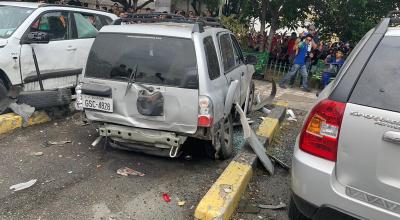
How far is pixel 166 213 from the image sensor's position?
371 centimetres

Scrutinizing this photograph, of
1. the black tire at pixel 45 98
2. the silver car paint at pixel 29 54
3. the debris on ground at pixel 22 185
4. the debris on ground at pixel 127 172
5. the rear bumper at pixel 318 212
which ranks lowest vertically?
the debris on ground at pixel 127 172

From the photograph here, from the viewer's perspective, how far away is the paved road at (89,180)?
3664 millimetres

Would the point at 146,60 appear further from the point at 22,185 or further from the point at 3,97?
the point at 3,97

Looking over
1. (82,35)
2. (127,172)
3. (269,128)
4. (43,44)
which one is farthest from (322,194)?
(82,35)

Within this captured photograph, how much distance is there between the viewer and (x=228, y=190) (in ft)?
12.2

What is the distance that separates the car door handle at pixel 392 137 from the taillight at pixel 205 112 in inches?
85.4

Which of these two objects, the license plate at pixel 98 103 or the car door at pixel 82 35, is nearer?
the license plate at pixel 98 103

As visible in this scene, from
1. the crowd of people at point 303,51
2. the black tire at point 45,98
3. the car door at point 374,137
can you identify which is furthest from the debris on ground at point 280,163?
the crowd of people at point 303,51

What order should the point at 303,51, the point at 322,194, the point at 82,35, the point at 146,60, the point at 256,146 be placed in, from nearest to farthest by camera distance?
the point at 322,194, the point at 146,60, the point at 256,146, the point at 82,35, the point at 303,51

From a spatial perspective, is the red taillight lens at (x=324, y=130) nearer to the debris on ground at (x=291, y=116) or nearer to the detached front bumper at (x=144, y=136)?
the detached front bumper at (x=144, y=136)

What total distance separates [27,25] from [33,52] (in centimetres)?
41

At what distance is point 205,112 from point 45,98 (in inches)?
116

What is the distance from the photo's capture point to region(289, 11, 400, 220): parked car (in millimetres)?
2342

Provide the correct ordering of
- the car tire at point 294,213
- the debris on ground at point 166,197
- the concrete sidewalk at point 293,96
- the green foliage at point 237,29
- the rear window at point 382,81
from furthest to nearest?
1. the green foliage at point 237,29
2. the concrete sidewalk at point 293,96
3. the debris on ground at point 166,197
4. the car tire at point 294,213
5. the rear window at point 382,81
